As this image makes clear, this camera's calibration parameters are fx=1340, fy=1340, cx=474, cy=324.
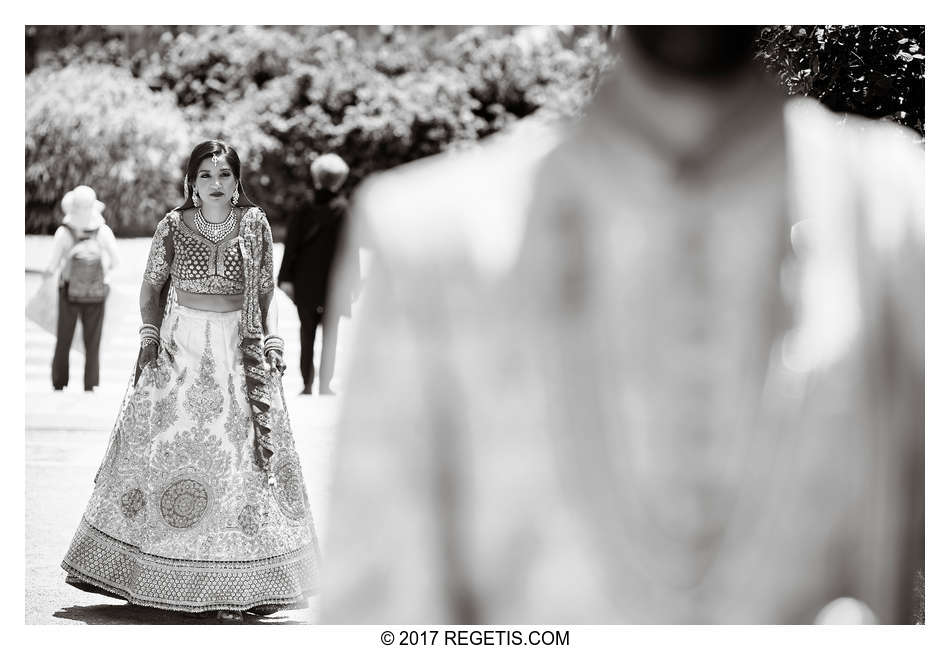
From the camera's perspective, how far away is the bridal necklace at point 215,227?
3963 millimetres

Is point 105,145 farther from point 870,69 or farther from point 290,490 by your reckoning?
point 870,69

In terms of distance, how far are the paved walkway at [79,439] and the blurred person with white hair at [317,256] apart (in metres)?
0.07

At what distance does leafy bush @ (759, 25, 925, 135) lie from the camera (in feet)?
12.3

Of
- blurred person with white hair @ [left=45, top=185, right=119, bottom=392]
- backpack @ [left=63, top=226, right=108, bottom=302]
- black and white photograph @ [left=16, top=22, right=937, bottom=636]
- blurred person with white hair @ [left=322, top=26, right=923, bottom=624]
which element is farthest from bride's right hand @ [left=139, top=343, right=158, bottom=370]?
blurred person with white hair @ [left=322, top=26, right=923, bottom=624]

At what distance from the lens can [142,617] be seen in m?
4.09

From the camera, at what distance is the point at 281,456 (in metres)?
4.20

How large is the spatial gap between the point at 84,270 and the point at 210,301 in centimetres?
102

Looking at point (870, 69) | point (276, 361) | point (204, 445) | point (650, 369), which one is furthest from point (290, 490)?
point (650, 369)

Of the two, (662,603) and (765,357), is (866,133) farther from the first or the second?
(662,603)

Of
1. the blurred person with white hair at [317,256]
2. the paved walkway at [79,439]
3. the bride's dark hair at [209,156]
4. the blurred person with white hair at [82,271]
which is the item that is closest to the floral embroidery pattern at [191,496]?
the paved walkway at [79,439]
